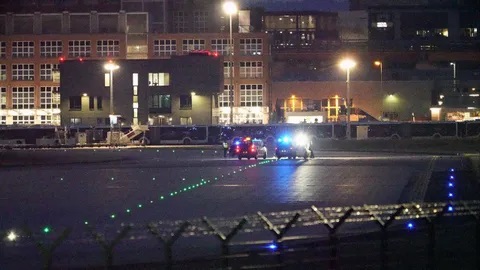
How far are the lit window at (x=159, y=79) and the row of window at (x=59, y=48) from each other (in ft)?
35.7

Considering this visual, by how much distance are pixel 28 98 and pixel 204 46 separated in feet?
76.2

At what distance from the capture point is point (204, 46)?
122188mm

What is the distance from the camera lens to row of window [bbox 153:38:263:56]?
121750 mm

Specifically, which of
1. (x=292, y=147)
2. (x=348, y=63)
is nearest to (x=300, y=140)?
(x=292, y=147)

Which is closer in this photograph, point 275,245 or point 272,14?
point 275,245

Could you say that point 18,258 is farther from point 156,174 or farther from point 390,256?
point 156,174

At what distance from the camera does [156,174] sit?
4962 centimetres

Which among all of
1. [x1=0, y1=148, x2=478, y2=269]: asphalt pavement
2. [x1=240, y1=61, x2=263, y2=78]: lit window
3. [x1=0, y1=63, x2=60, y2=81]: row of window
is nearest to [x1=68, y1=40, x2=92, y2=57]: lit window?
[x1=0, y1=63, x2=60, y2=81]: row of window

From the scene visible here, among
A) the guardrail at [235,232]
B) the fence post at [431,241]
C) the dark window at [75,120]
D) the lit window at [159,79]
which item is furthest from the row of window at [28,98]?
the fence post at [431,241]

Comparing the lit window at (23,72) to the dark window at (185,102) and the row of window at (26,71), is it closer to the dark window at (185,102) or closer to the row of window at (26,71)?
the row of window at (26,71)

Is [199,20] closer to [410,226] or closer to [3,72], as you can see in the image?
[3,72]

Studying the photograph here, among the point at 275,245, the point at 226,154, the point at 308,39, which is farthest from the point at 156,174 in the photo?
the point at 308,39

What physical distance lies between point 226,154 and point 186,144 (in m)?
29.6

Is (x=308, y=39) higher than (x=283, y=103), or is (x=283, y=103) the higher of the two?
(x=308, y=39)
